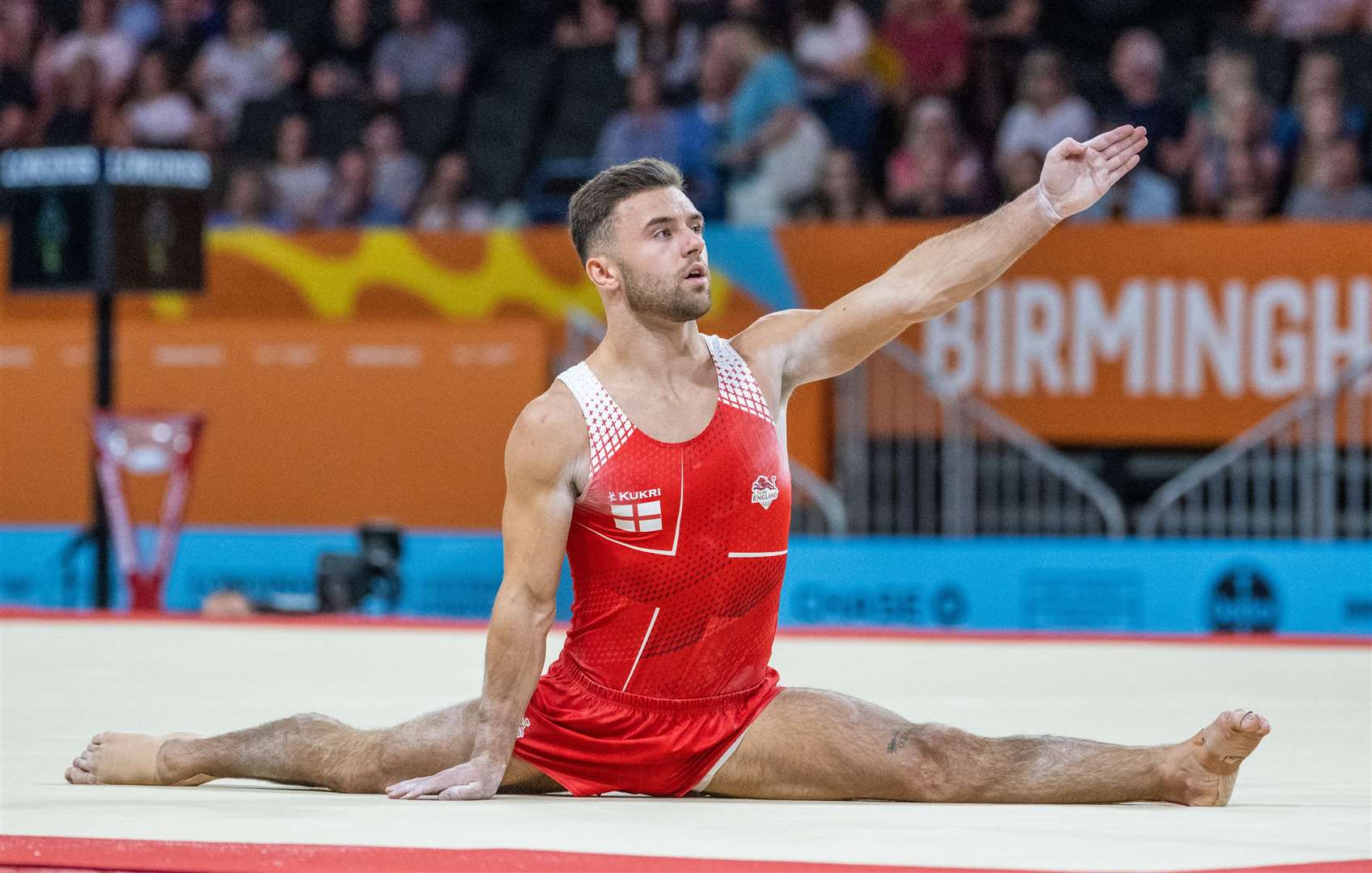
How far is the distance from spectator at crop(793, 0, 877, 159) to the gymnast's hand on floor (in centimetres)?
786

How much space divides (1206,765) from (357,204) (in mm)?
9339

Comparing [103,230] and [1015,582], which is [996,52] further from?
[103,230]

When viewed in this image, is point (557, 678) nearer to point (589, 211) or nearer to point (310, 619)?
point (589, 211)

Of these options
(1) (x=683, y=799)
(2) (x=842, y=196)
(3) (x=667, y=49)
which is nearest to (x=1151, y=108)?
(2) (x=842, y=196)

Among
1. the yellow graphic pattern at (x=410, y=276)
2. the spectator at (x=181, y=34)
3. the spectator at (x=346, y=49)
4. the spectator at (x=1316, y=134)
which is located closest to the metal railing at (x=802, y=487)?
the yellow graphic pattern at (x=410, y=276)

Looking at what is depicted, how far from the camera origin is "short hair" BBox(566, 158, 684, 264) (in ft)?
14.0

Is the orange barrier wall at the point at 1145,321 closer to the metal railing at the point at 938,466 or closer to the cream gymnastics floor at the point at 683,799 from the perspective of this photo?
the metal railing at the point at 938,466

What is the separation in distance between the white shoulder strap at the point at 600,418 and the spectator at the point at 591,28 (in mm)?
8868

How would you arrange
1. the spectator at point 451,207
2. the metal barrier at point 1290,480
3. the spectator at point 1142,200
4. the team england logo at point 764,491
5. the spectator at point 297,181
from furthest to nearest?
the spectator at point 297,181 < the spectator at point 451,207 < the spectator at point 1142,200 < the metal barrier at point 1290,480 < the team england logo at point 764,491

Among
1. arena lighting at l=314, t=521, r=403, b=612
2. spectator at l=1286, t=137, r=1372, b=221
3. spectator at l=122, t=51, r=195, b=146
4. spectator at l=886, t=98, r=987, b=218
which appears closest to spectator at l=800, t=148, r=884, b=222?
spectator at l=886, t=98, r=987, b=218

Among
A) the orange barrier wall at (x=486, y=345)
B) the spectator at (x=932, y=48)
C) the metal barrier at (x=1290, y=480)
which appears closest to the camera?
the metal barrier at (x=1290, y=480)

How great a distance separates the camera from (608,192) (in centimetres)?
428

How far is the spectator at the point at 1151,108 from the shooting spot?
35.7ft

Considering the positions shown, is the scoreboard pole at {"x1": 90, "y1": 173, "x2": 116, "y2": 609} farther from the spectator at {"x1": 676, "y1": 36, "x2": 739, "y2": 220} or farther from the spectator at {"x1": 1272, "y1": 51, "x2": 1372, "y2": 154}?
the spectator at {"x1": 1272, "y1": 51, "x2": 1372, "y2": 154}
